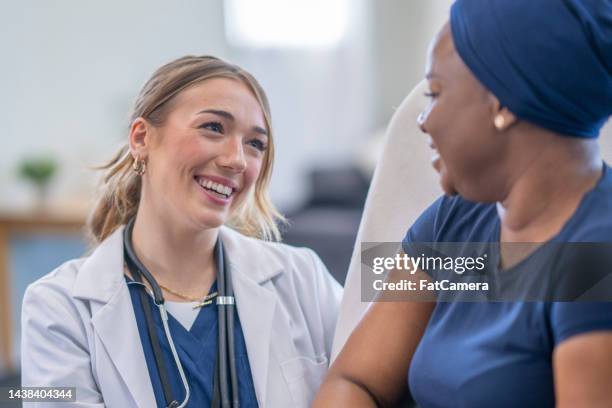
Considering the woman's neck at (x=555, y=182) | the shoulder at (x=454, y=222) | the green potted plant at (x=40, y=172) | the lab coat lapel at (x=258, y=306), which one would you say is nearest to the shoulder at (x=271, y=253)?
the lab coat lapel at (x=258, y=306)

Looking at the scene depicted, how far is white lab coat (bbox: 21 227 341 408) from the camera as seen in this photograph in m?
1.36

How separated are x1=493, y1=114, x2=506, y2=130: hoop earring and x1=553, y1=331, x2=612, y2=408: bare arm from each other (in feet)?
0.84

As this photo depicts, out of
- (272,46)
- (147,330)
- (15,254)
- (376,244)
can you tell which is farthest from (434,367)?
(272,46)

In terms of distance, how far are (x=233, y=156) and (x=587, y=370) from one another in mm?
803

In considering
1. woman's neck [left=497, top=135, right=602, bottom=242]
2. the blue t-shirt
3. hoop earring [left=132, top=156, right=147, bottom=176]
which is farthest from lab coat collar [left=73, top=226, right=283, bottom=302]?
woman's neck [left=497, top=135, right=602, bottom=242]

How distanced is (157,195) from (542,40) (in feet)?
2.77

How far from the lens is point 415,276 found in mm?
1203

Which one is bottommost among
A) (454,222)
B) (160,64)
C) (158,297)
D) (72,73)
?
(158,297)

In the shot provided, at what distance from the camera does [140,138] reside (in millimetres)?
1575

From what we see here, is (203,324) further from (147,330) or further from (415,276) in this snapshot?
(415,276)

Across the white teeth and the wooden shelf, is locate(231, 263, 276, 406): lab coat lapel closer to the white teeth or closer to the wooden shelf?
the white teeth

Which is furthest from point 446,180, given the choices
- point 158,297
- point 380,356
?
point 158,297

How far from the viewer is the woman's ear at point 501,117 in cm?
95

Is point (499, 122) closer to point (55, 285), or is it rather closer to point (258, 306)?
point (258, 306)
